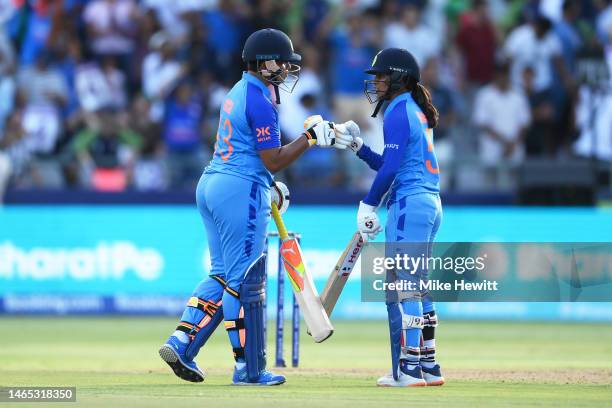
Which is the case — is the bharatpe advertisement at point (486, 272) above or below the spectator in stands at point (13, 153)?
below

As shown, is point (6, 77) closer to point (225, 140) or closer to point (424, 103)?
point (225, 140)

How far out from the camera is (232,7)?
835 inches

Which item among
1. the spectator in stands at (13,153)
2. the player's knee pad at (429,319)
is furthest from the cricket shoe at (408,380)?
the spectator in stands at (13,153)

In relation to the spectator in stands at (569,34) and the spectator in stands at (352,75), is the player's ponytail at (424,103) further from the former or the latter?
the spectator in stands at (569,34)

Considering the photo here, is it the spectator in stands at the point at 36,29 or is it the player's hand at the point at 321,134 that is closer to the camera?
the player's hand at the point at 321,134

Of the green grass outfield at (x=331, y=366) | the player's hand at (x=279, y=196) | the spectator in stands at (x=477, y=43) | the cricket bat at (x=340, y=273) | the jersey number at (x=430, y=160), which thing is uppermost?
the spectator in stands at (x=477, y=43)

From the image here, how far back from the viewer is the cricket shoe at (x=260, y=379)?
1015 cm

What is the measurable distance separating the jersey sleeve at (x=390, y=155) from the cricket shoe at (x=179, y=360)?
180cm

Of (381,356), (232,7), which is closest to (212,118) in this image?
(232,7)

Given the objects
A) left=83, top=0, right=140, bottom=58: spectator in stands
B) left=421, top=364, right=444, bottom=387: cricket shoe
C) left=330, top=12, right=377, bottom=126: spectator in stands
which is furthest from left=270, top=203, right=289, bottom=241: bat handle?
left=83, top=0, right=140, bottom=58: spectator in stands

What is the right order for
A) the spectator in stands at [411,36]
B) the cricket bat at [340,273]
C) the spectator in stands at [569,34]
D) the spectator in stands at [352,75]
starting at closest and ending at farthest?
1. the cricket bat at [340,273]
2. the spectator in stands at [352,75]
3. the spectator in stands at [569,34]
4. the spectator in stands at [411,36]

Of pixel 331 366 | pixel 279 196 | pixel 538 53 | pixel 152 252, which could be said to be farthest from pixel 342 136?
pixel 538 53

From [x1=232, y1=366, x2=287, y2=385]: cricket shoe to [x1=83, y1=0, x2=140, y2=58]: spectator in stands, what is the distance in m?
12.2

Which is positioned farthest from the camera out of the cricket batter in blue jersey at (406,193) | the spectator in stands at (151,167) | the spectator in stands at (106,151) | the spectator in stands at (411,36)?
the spectator in stands at (411,36)
